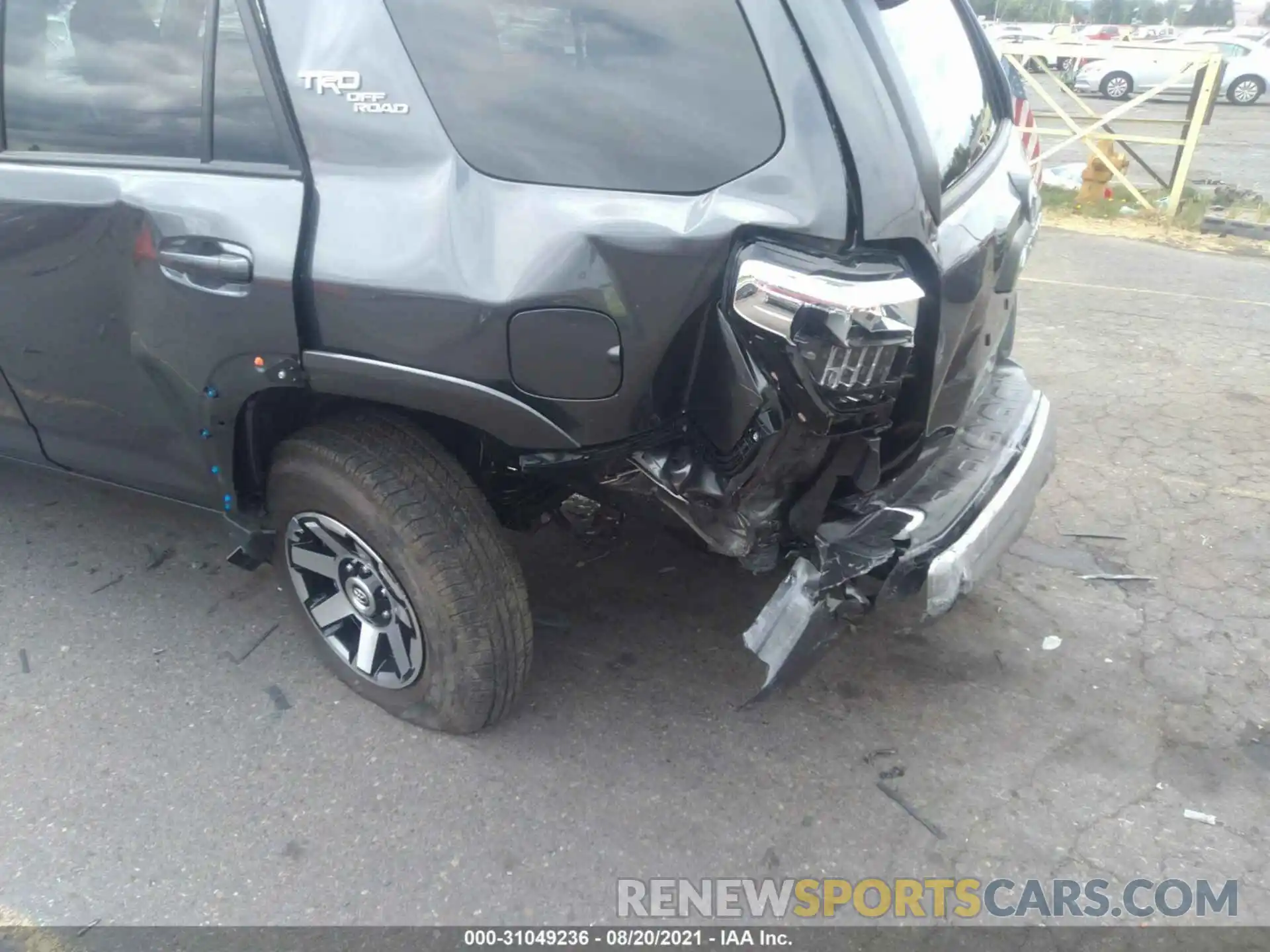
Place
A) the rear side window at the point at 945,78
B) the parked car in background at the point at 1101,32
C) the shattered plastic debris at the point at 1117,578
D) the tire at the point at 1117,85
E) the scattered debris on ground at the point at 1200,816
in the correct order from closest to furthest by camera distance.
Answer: the rear side window at the point at 945,78 < the scattered debris on ground at the point at 1200,816 < the shattered plastic debris at the point at 1117,578 < the tire at the point at 1117,85 < the parked car in background at the point at 1101,32

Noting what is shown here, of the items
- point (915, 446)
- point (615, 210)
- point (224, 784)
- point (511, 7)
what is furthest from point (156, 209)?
point (915, 446)

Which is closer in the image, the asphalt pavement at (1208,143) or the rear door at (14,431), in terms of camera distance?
the rear door at (14,431)

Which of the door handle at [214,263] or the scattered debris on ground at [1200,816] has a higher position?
the door handle at [214,263]

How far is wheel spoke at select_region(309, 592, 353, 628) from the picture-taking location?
107 inches

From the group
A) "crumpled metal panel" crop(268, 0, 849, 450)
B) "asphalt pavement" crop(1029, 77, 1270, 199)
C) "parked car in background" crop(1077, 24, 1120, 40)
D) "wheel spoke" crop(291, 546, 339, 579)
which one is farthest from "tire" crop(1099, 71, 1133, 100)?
"wheel spoke" crop(291, 546, 339, 579)

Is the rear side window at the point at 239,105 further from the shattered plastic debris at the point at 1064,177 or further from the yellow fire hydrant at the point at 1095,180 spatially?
the shattered plastic debris at the point at 1064,177

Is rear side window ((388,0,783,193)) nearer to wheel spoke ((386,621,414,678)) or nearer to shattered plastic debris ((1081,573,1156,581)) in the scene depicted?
wheel spoke ((386,621,414,678))

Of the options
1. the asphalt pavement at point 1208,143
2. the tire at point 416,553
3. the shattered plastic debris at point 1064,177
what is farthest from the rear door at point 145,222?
the asphalt pavement at point 1208,143

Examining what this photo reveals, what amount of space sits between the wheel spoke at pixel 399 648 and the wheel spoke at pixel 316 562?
219 millimetres

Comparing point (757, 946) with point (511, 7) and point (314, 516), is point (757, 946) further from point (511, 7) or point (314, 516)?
point (511, 7)

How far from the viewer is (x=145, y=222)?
7.84ft

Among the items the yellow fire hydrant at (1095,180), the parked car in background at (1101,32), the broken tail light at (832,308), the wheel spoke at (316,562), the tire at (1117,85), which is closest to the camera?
the broken tail light at (832,308)

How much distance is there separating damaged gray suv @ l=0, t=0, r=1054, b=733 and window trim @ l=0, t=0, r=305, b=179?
10 mm

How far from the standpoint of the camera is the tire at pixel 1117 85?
825 inches
